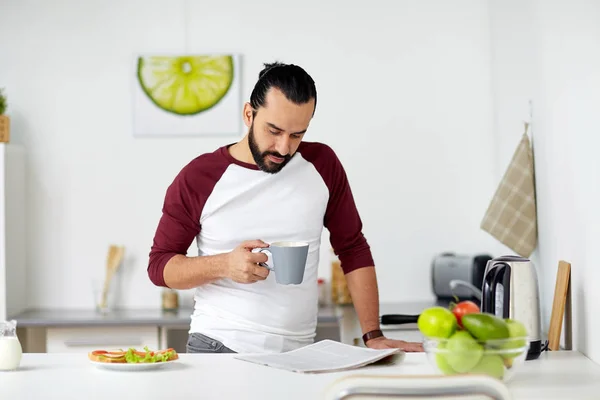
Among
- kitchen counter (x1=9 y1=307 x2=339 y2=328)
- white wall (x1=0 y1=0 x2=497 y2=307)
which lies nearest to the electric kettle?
kitchen counter (x1=9 y1=307 x2=339 y2=328)

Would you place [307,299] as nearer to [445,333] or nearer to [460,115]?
[445,333]

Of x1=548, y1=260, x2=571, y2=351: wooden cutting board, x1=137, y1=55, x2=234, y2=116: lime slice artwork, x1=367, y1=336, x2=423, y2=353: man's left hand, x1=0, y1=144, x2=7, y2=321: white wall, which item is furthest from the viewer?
x1=137, y1=55, x2=234, y2=116: lime slice artwork

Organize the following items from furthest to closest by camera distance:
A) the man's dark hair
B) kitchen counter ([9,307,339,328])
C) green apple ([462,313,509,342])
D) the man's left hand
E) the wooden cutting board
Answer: kitchen counter ([9,307,339,328]), the wooden cutting board, the man's dark hair, the man's left hand, green apple ([462,313,509,342])

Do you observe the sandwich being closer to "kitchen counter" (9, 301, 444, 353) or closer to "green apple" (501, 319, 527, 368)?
"green apple" (501, 319, 527, 368)

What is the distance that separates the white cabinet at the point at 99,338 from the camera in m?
3.58

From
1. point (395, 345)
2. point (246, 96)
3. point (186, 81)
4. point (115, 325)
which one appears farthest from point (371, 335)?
point (186, 81)

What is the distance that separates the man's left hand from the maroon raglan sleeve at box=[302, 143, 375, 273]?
10.0 inches

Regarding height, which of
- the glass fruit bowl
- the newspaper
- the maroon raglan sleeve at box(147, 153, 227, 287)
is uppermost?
the maroon raglan sleeve at box(147, 153, 227, 287)

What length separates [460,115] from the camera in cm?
402

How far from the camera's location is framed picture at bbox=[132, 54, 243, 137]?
4.00 metres

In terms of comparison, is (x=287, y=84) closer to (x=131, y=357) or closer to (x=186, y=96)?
(x=131, y=357)

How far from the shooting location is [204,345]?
2215 millimetres

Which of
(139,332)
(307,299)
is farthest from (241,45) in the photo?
(307,299)

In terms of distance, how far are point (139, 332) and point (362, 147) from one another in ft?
4.48
